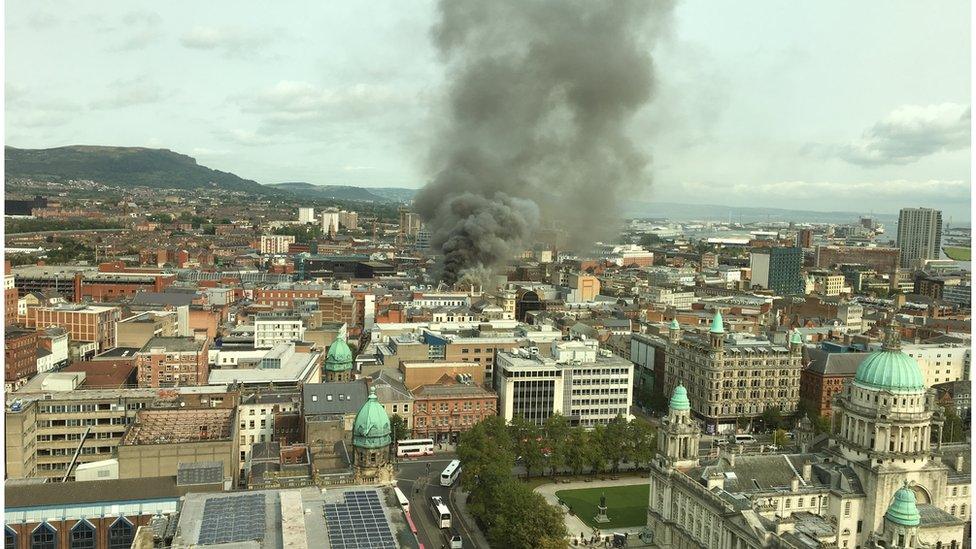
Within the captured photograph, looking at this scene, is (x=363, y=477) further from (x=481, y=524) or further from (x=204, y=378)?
(x=204, y=378)

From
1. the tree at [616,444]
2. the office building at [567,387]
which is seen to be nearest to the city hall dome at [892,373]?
the tree at [616,444]

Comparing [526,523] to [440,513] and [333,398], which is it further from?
[333,398]

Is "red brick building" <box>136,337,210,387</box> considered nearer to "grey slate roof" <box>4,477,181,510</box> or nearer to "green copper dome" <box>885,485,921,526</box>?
"grey slate roof" <box>4,477,181,510</box>

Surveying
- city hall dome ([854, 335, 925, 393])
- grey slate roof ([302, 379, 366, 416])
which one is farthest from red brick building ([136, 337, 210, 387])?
city hall dome ([854, 335, 925, 393])

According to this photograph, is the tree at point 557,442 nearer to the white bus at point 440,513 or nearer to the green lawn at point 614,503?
the green lawn at point 614,503

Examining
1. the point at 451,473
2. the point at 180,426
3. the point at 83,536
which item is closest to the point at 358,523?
the point at 83,536

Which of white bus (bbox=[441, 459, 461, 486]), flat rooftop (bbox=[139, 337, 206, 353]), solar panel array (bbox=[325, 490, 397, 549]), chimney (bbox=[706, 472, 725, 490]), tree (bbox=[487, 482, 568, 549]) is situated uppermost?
solar panel array (bbox=[325, 490, 397, 549])
